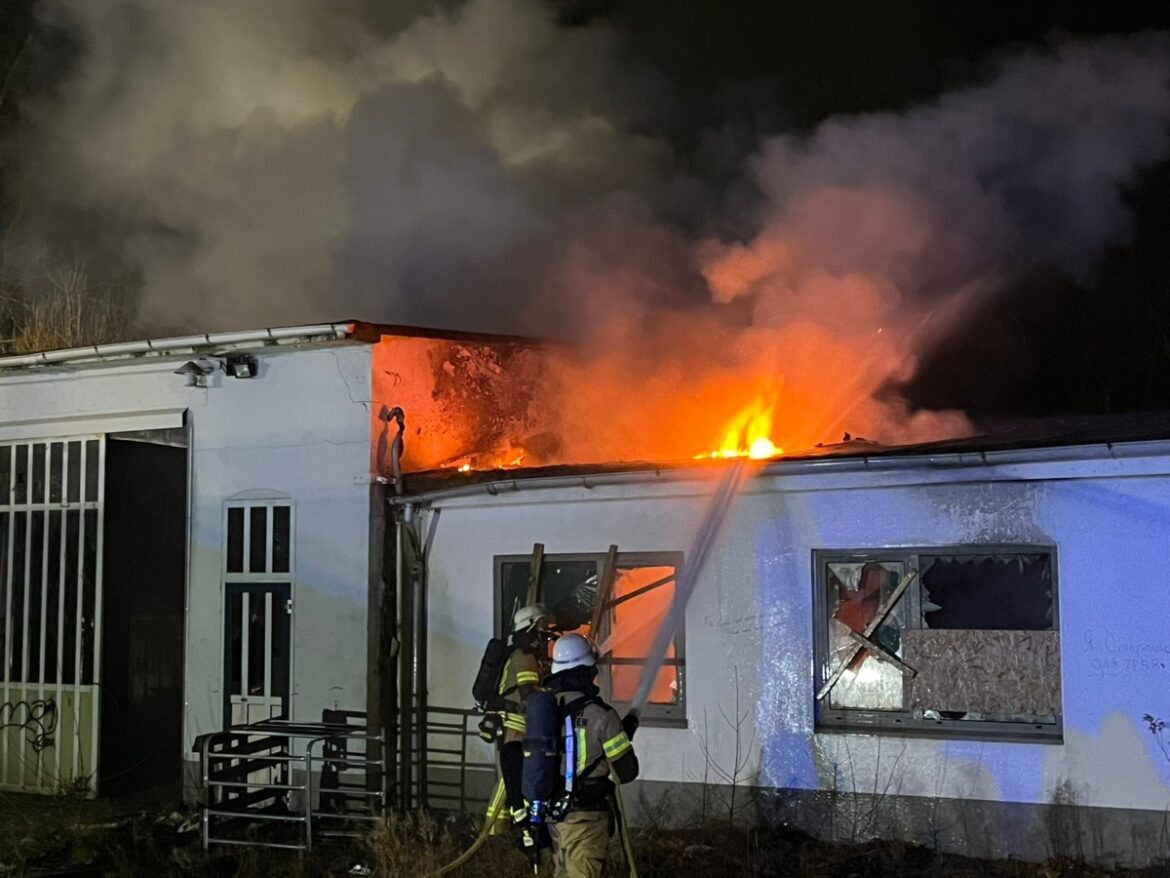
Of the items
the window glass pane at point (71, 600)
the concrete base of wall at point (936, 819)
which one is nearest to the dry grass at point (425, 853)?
the concrete base of wall at point (936, 819)

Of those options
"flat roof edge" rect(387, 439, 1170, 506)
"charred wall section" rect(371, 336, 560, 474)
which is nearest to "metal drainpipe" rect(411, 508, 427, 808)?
"flat roof edge" rect(387, 439, 1170, 506)

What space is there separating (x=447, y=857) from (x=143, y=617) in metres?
5.74

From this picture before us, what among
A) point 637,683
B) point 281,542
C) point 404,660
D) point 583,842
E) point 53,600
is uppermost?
point 281,542

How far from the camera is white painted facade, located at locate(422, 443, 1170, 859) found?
827cm

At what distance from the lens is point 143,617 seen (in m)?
13.3

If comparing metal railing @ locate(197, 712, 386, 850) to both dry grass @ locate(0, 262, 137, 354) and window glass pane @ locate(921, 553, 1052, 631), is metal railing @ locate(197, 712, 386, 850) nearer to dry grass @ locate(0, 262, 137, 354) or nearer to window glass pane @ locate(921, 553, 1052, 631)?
window glass pane @ locate(921, 553, 1052, 631)

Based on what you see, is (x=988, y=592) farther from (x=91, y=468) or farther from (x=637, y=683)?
(x=91, y=468)

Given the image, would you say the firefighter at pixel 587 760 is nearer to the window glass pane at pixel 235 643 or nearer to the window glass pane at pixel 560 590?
the window glass pane at pixel 560 590

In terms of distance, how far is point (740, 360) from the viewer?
44.5 ft

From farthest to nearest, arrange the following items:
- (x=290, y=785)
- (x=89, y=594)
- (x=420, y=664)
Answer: (x=89, y=594)
(x=420, y=664)
(x=290, y=785)

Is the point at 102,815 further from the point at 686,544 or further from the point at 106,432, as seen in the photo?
the point at 686,544

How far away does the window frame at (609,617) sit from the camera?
32.3 feet

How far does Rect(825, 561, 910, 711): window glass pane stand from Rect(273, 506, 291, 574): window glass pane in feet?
16.4

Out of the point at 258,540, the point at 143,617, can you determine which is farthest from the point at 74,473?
the point at 258,540
